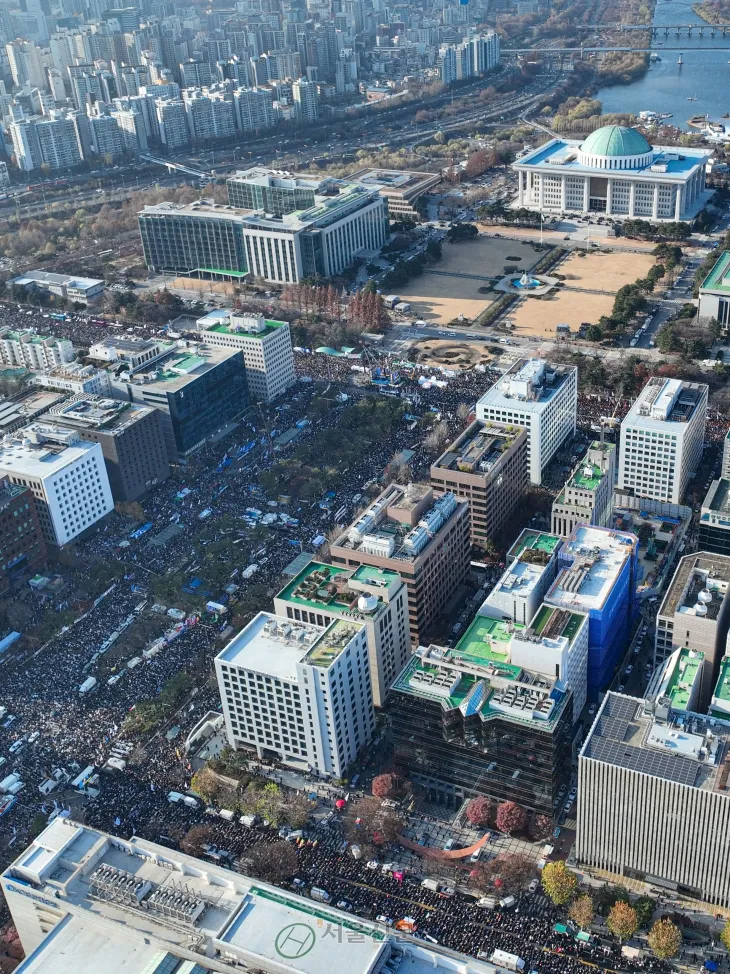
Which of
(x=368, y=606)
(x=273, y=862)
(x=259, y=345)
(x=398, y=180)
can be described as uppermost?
(x=368, y=606)

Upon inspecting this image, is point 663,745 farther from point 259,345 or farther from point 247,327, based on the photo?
point 247,327

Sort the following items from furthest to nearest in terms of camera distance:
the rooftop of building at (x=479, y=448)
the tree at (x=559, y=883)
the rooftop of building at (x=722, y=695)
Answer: the rooftop of building at (x=479, y=448) → the rooftop of building at (x=722, y=695) → the tree at (x=559, y=883)

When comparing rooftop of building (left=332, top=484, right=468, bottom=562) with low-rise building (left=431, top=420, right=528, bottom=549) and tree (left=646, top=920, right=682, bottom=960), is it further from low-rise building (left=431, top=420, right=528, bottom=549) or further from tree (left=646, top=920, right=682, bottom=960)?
tree (left=646, top=920, right=682, bottom=960)

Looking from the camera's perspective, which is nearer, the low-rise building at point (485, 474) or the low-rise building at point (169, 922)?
the low-rise building at point (169, 922)

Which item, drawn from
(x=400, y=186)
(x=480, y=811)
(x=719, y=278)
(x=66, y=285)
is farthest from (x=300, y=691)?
(x=400, y=186)

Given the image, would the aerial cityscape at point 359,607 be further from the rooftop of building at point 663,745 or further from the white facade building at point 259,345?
the white facade building at point 259,345

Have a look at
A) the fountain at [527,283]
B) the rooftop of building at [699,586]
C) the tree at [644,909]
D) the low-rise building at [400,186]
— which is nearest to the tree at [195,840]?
the tree at [644,909]

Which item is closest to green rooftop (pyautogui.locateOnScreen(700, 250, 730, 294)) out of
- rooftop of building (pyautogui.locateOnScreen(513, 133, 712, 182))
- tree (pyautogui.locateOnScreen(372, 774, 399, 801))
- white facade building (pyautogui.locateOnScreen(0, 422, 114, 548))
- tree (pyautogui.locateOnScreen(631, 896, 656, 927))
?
rooftop of building (pyautogui.locateOnScreen(513, 133, 712, 182))
